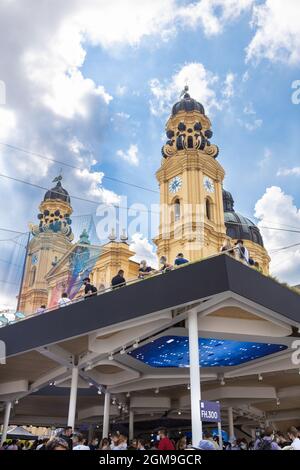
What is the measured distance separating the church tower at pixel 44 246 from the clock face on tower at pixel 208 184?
69.7ft

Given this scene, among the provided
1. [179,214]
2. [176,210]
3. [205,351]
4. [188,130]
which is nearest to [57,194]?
[188,130]

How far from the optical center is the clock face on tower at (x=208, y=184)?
149 feet

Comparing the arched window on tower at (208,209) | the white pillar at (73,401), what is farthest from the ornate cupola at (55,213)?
the white pillar at (73,401)

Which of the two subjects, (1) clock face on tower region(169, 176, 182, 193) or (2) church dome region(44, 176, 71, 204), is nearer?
(1) clock face on tower region(169, 176, 182, 193)

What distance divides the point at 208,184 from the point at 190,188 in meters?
3.21

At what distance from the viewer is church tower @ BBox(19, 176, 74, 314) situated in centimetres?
5722

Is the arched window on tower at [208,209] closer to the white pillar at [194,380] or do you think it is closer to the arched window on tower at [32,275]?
the arched window on tower at [32,275]

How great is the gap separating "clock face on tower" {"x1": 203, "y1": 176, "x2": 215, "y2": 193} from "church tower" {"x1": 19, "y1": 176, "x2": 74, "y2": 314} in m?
21.2

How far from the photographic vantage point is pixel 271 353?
51.1ft

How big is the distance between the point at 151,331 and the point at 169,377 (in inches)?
257

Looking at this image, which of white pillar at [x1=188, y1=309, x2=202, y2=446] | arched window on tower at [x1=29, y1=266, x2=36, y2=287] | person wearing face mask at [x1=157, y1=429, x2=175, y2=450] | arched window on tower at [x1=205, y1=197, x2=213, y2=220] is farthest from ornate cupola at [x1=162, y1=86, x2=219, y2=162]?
person wearing face mask at [x1=157, y1=429, x2=175, y2=450]

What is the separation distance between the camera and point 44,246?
5938 cm

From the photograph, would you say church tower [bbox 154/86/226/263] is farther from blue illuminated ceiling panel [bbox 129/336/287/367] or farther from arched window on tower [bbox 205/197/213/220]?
blue illuminated ceiling panel [bbox 129/336/287/367]

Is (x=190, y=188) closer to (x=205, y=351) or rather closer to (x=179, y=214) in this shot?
(x=179, y=214)
